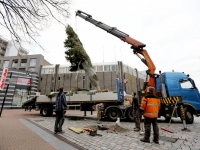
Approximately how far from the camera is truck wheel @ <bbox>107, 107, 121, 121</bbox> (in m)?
8.70

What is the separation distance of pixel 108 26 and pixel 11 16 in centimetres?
903

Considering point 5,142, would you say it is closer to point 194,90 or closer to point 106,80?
point 194,90

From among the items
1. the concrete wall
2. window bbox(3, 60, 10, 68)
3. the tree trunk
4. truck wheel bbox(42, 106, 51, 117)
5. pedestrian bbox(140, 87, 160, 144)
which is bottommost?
truck wheel bbox(42, 106, 51, 117)

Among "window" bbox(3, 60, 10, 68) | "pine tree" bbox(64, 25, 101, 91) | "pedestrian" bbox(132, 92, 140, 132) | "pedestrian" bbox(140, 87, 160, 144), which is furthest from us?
"window" bbox(3, 60, 10, 68)

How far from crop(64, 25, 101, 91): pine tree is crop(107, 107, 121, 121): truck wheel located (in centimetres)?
463

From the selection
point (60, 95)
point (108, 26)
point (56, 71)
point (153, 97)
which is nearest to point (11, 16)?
point (60, 95)

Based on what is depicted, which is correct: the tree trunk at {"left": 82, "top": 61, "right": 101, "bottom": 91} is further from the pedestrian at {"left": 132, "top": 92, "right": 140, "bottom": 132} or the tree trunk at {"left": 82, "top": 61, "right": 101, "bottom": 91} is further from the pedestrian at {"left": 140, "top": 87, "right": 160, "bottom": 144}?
the pedestrian at {"left": 140, "top": 87, "right": 160, "bottom": 144}

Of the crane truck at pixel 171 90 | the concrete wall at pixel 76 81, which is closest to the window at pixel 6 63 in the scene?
the concrete wall at pixel 76 81

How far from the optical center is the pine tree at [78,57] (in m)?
13.5

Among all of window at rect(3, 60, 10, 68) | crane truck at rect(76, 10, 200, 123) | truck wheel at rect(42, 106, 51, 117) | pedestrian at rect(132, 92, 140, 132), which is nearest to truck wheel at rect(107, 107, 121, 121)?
crane truck at rect(76, 10, 200, 123)

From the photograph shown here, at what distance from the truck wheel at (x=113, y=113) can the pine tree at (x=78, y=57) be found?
463 cm

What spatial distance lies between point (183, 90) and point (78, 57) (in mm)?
10197

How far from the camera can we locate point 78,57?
13609 mm

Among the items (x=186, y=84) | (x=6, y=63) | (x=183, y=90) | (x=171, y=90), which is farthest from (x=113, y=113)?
(x=6, y=63)
